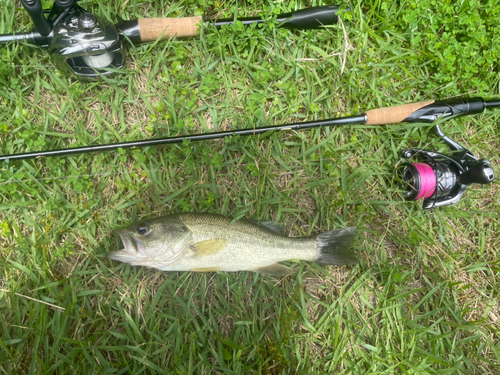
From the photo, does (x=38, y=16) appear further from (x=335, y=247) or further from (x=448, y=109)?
(x=448, y=109)

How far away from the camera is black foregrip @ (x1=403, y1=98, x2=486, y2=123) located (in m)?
2.69

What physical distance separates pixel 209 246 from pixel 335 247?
1062 mm

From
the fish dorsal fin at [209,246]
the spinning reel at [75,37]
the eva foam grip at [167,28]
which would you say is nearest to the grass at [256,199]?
the eva foam grip at [167,28]

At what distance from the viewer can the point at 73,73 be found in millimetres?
2568

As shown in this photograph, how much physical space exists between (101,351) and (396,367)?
2.59m

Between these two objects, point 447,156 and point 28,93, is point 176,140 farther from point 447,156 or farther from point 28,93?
point 447,156

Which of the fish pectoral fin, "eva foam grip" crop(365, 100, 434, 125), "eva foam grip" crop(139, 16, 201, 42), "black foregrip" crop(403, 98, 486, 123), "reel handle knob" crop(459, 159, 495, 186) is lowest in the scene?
the fish pectoral fin

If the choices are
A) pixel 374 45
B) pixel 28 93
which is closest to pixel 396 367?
pixel 374 45

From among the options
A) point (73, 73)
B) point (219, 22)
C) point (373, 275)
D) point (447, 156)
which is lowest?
point (373, 275)

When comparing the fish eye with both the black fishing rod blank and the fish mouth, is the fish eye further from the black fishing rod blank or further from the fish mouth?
the black fishing rod blank

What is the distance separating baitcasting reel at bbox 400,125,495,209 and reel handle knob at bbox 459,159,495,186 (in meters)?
0.01

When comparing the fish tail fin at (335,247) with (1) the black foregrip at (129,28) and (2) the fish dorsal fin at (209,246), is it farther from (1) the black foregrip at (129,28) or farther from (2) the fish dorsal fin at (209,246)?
(1) the black foregrip at (129,28)

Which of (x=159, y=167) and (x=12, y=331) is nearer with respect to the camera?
(x=12, y=331)

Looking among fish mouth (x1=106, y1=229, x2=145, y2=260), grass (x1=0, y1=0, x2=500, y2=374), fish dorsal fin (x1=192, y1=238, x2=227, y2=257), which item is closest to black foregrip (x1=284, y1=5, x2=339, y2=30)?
grass (x1=0, y1=0, x2=500, y2=374)
